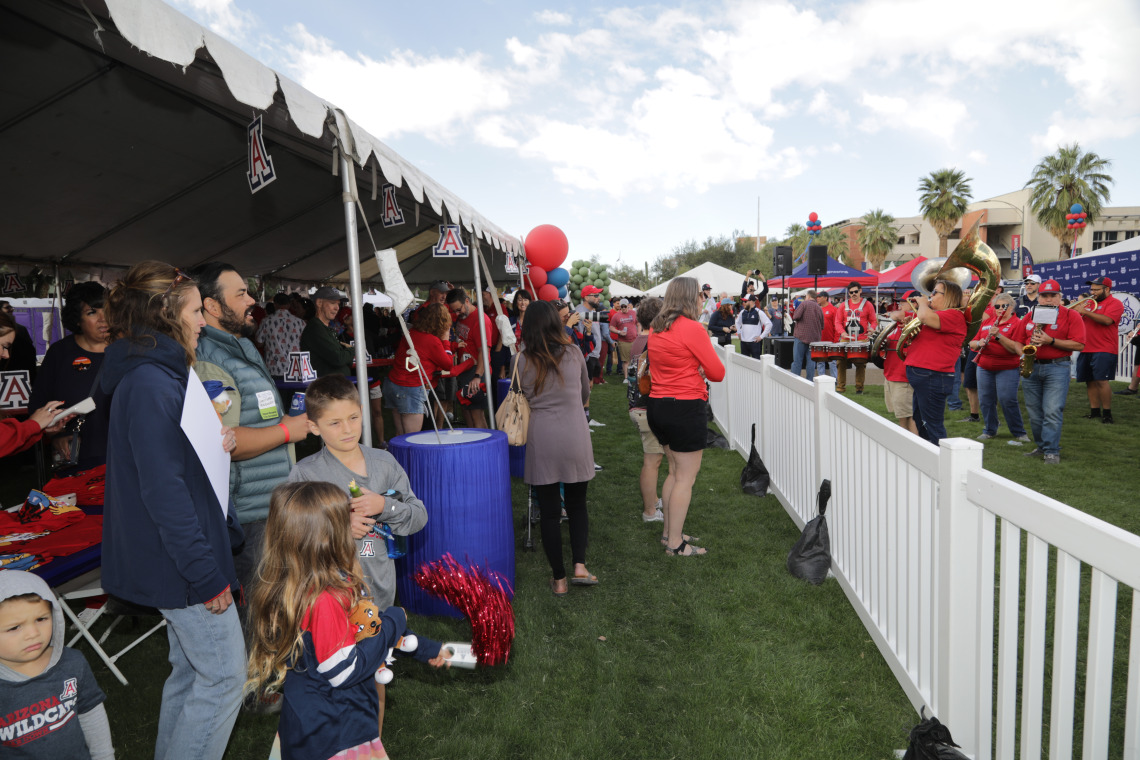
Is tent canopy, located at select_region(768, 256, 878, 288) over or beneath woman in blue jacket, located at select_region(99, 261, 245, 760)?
over

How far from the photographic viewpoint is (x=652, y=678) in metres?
3.22

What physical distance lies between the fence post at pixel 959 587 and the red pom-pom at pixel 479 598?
1847 mm

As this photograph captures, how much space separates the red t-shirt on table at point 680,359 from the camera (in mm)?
4273

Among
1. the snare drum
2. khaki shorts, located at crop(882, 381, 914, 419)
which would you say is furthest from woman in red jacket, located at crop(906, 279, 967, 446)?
the snare drum

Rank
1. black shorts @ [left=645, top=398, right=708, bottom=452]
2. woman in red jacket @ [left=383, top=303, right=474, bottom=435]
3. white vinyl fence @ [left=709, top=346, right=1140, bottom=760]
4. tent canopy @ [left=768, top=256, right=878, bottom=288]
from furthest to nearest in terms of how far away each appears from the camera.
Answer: tent canopy @ [left=768, top=256, right=878, bottom=288]
woman in red jacket @ [left=383, top=303, right=474, bottom=435]
black shorts @ [left=645, top=398, right=708, bottom=452]
white vinyl fence @ [left=709, top=346, right=1140, bottom=760]

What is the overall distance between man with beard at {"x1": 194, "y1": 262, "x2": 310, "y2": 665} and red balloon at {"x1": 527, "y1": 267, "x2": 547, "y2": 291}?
8.60 meters

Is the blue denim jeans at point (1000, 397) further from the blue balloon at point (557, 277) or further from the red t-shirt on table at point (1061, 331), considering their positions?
the blue balloon at point (557, 277)

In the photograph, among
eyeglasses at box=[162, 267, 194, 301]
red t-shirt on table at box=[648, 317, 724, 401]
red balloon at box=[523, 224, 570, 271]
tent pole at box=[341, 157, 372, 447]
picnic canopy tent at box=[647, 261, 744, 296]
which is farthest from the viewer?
picnic canopy tent at box=[647, 261, 744, 296]

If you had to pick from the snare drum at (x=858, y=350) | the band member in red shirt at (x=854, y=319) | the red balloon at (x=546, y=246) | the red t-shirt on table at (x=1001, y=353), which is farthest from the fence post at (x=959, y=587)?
the band member in red shirt at (x=854, y=319)

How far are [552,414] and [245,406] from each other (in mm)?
1786

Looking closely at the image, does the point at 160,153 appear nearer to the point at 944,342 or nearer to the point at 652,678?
the point at 652,678

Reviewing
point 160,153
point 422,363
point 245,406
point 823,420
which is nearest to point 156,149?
point 160,153

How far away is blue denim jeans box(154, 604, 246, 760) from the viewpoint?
203 cm

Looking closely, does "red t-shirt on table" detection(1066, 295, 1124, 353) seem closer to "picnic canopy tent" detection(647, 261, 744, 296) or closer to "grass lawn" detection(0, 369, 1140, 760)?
"grass lawn" detection(0, 369, 1140, 760)
